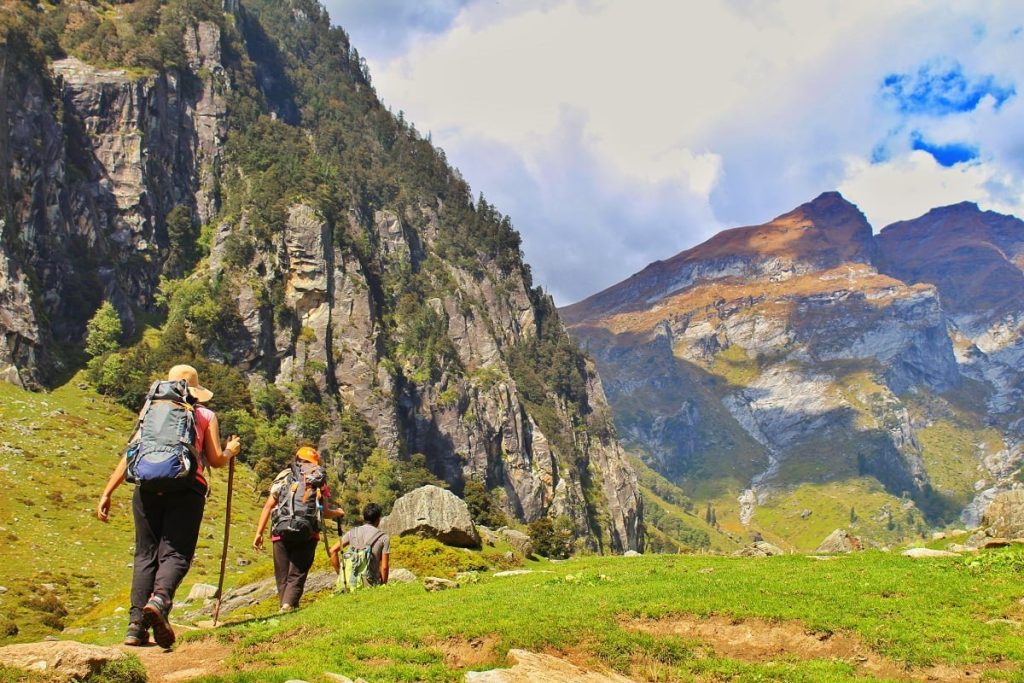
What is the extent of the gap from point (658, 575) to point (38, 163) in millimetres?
136741

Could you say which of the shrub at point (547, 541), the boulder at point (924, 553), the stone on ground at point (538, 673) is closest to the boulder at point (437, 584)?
the stone on ground at point (538, 673)

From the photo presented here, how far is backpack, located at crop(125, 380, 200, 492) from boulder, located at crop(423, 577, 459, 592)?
1074cm

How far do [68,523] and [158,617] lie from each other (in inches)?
2060

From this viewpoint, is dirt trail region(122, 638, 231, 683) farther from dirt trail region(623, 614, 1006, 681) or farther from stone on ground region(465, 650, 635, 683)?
dirt trail region(623, 614, 1006, 681)

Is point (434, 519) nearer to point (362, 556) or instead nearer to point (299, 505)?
point (362, 556)

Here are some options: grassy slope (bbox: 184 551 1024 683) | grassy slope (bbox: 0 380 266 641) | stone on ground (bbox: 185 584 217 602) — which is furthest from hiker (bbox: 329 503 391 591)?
stone on ground (bbox: 185 584 217 602)

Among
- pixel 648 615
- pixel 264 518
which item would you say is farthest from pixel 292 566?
pixel 648 615

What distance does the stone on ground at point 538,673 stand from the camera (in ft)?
34.3

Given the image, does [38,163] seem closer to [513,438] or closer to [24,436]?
[24,436]

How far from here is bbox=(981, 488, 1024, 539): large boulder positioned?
26578 mm

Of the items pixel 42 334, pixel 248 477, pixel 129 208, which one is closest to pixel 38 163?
pixel 129 208

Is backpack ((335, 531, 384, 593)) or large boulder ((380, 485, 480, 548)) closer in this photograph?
backpack ((335, 531, 384, 593))

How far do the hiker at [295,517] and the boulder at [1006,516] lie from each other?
24.4 m

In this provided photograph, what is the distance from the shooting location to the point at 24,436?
A: 231ft
